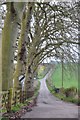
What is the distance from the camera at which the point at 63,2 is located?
14.4 meters

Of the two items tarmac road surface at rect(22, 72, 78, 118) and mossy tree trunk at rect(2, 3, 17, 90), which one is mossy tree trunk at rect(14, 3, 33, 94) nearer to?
tarmac road surface at rect(22, 72, 78, 118)

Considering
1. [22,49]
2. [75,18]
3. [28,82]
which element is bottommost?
[28,82]

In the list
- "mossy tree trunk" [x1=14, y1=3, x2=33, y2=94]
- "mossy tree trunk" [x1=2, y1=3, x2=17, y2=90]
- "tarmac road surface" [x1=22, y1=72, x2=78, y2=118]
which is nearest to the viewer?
"mossy tree trunk" [x1=2, y1=3, x2=17, y2=90]

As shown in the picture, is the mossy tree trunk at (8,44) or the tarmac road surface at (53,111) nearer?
the mossy tree trunk at (8,44)

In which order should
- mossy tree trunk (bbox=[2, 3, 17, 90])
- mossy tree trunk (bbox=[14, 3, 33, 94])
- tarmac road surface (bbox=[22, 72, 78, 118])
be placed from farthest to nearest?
mossy tree trunk (bbox=[14, 3, 33, 94]) < tarmac road surface (bbox=[22, 72, 78, 118]) < mossy tree trunk (bbox=[2, 3, 17, 90])

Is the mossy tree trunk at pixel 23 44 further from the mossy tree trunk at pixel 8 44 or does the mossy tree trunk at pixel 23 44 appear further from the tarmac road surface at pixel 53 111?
the mossy tree trunk at pixel 8 44

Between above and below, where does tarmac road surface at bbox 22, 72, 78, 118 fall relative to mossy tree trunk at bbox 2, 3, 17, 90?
below

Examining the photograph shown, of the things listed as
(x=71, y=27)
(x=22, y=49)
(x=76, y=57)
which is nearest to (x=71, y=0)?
(x=22, y=49)

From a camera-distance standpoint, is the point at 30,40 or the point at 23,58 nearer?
the point at 23,58

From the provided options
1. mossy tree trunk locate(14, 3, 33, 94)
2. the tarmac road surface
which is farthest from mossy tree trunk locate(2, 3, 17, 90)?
mossy tree trunk locate(14, 3, 33, 94)

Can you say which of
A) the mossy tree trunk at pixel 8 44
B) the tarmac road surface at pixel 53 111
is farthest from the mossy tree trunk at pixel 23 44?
the mossy tree trunk at pixel 8 44

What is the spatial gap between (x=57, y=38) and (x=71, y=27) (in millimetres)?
3668

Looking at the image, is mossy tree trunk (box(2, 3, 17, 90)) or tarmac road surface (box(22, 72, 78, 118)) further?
tarmac road surface (box(22, 72, 78, 118))

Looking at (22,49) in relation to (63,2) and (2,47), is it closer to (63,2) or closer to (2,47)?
(63,2)
